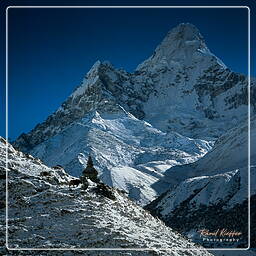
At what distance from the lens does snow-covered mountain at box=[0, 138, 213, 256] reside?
3062cm

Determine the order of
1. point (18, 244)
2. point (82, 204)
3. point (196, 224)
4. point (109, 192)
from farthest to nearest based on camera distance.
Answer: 1. point (196, 224)
2. point (109, 192)
3. point (82, 204)
4. point (18, 244)

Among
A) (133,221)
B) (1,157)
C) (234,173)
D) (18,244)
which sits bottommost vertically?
(18,244)

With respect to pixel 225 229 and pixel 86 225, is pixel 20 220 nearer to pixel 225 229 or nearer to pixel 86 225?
pixel 86 225

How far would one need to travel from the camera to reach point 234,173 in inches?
5527

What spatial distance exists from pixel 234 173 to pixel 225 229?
1500 inches

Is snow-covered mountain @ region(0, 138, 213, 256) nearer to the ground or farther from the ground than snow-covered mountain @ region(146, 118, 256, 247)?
nearer to the ground

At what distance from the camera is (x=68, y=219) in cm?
3275

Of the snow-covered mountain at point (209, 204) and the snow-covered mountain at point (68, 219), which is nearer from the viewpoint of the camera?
the snow-covered mountain at point (68, 219)

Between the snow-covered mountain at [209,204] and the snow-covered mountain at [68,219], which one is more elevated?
the snow-covered mountain at [209,204]

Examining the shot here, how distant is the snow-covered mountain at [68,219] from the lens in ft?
100

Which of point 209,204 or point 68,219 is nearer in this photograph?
point 68,219

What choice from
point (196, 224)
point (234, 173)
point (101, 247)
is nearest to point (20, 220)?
point (101, 247)

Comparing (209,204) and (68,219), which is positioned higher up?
(209,204)

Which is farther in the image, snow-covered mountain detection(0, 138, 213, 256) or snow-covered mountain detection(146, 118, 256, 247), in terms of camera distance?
snow-covered mountain detection(146, 118, 256, 247)
